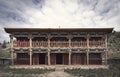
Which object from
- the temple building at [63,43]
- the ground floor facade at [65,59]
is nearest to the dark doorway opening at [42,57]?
the ground floor facade at [65,59]

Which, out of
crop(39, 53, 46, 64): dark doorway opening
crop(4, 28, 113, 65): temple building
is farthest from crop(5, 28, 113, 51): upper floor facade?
crop(39, 53, 46, 64): dark doorway opening

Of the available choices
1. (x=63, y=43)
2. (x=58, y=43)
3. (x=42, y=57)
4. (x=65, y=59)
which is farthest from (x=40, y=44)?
(x=65, y=59)

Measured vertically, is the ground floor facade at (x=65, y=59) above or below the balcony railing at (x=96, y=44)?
below

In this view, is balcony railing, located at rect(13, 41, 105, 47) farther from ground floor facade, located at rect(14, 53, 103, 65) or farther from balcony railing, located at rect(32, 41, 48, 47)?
ground floor facade, located at rect(14, 53, 103, 65)

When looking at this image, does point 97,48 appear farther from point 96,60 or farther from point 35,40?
point 35,40

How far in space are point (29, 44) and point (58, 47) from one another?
4.70 meters

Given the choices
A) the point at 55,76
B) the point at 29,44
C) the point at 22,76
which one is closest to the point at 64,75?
the point at 55,76

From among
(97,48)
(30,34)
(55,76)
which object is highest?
(30,34)

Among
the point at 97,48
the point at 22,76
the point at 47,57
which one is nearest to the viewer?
the point at 22,76

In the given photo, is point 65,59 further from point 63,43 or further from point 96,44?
point 96,44

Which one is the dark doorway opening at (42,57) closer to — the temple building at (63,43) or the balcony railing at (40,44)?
the temple building at (63,43)

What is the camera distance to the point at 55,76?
25.8 m

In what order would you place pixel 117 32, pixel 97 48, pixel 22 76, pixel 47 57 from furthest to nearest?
1. pixel 117 32
2. pixel 47 57
3. pixel 97 48
4. pixel 22 76

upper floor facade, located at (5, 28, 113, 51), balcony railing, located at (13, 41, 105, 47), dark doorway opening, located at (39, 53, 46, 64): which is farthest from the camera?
dark doorway opening, located at (39, 53, 46, 64)
